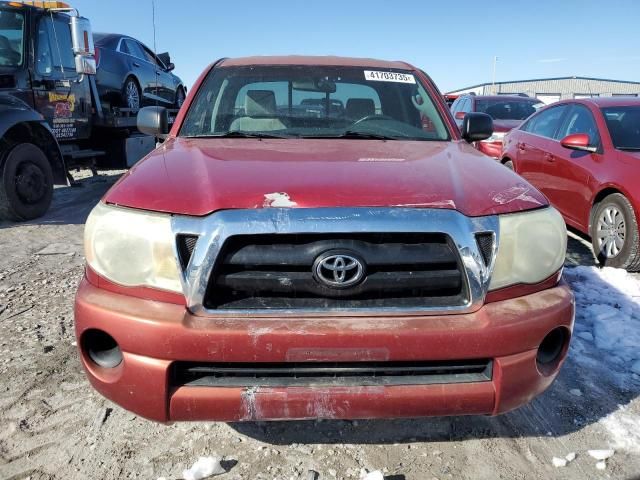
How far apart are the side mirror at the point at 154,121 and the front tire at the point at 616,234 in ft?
12.6

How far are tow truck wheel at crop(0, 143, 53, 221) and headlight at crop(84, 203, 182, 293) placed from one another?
15.6 ft

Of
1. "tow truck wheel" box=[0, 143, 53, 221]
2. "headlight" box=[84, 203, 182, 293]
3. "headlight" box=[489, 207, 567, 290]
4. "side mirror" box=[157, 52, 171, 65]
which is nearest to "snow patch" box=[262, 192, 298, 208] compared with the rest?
"headlight" box=[84, 203, 182, 293]

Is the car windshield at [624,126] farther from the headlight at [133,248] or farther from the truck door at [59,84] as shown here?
the truck door at [59,84]

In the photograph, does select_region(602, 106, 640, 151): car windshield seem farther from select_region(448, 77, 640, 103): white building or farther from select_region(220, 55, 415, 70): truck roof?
select_region(448, 77, 640, 103): white building

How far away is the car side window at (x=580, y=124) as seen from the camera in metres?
4.92

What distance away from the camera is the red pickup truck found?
1.71 meters

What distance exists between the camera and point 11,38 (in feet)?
20.0

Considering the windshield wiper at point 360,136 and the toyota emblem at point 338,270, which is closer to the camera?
the toyota emblem at point 338,270

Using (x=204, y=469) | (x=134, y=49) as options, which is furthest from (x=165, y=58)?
(x=204, y=469)

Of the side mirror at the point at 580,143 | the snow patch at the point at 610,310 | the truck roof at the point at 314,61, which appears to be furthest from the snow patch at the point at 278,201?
the side mirror at the point at 580,143

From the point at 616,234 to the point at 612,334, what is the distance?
1567 mm

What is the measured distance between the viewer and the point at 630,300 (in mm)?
3752

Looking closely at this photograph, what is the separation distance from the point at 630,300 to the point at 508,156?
130 inches

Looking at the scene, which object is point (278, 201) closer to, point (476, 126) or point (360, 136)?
point (360, 136)
